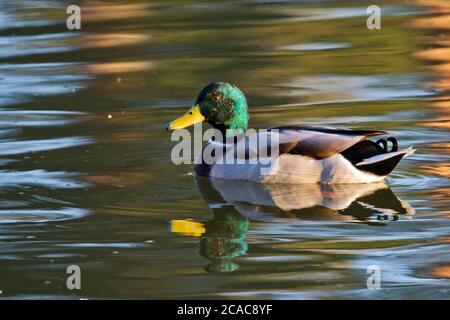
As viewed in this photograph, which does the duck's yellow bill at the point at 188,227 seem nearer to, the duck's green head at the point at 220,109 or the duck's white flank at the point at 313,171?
the duck's white flank at the point at 313,171

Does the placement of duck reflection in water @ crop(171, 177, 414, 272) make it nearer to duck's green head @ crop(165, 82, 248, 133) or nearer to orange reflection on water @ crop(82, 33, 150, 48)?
duck's green head @ crop(165, 82, 248, 133)

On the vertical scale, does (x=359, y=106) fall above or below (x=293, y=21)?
below

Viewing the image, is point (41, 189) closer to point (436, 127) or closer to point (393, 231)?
point (393, 231)

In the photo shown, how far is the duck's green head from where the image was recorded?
1102 centimetres

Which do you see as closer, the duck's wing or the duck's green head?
the duck's wing

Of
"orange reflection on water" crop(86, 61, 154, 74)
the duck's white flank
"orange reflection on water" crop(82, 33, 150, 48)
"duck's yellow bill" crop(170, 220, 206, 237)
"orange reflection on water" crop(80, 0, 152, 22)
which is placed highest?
"orange reflection on water" crop(80, 0, 152, 22)

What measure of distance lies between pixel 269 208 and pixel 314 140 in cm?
94

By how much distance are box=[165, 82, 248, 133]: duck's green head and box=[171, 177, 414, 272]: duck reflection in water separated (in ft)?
2.45

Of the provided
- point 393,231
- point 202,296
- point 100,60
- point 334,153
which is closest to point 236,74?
point 100,60

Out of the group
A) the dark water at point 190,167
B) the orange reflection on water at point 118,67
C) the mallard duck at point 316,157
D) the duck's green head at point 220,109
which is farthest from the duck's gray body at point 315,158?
the orange reflection on water at point 118,67

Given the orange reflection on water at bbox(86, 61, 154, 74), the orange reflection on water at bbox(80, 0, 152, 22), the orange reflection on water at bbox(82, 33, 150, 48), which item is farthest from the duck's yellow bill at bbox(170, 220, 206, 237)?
the orange reflection on water at bbox(80, 0, 152, 22)

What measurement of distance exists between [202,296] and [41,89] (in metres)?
7.14

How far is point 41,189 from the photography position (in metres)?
10.0

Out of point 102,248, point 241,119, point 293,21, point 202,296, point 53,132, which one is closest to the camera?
point 202,296
